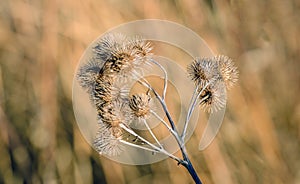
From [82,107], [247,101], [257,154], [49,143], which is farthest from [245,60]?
[49,143]

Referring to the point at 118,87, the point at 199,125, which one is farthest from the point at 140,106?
the point at 199,125

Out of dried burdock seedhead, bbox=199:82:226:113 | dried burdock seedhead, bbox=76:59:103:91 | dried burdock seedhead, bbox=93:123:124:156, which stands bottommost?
dried burdock seedhead, bbox=93:123:124:156

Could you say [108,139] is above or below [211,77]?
below

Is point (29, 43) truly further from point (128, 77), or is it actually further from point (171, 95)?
point (128, 77)

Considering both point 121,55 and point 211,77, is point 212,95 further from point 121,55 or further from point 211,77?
point 121,55

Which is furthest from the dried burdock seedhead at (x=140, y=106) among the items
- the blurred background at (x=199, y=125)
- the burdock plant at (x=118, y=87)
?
the blurred background at (x=199, y=125)

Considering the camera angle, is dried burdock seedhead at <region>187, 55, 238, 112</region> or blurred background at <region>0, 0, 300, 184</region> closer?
dried burdock seedhead at <region>187, 55, 238, 112</region>

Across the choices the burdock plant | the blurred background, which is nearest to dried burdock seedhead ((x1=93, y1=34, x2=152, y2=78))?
the burdock plant

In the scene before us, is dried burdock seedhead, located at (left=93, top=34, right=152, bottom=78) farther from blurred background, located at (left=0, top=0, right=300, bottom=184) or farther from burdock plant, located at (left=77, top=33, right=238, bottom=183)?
blurred background, located at (left=0, top=0, right=300, bottom=184)
